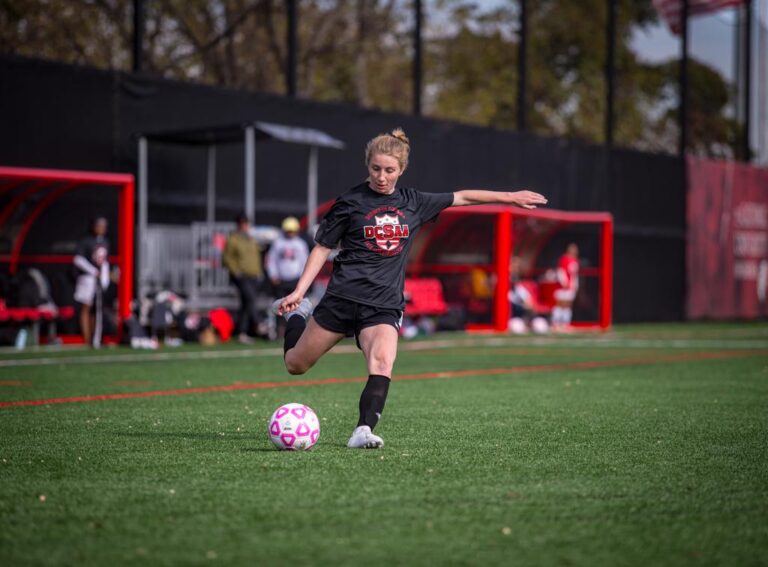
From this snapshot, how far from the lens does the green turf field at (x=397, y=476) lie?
4953mm

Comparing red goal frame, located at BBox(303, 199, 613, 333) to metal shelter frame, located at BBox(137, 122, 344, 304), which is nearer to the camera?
metal shelter frame, located at BBox(137, 122, 344, 304)

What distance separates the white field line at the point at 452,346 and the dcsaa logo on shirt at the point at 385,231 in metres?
8.20

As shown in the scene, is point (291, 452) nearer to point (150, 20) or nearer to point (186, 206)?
point (186, 206)

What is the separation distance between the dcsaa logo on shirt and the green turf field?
1.27 metres

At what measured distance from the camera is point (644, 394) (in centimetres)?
1171

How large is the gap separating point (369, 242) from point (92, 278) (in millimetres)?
11296

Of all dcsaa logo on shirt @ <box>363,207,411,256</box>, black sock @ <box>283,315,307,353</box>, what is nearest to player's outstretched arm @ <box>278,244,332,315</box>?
dcsaa logo on shirt @ <box>363,207,411,256</box>

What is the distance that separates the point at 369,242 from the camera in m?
7.71

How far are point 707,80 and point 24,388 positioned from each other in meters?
35.6

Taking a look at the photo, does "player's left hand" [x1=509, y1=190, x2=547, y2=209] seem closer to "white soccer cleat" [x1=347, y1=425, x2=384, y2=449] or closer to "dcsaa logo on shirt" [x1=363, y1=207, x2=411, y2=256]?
"dcsaa logo on shirt" [x1=363, y1=207, x2=411, y2=256]

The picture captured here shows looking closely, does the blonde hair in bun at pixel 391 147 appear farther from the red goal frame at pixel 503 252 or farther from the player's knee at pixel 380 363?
the red goal frame at pixel 503 252

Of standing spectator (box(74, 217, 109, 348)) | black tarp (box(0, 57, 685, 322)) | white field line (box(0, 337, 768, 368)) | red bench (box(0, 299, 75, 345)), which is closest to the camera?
white field line (box(0, 337, 768, 368))

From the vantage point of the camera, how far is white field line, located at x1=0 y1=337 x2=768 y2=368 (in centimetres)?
1566

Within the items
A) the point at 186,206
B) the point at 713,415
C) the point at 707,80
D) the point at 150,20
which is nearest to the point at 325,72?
the point at 150,20
